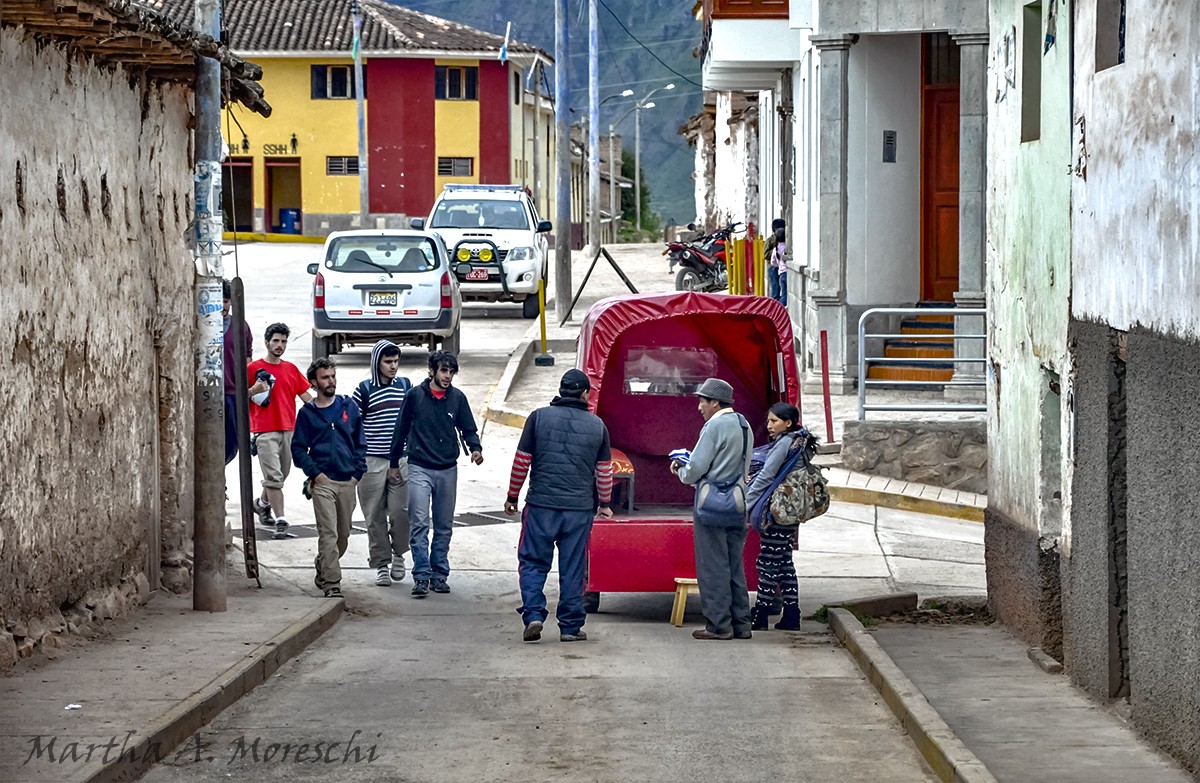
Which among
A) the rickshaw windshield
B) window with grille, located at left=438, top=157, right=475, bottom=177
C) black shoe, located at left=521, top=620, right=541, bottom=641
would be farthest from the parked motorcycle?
window with grille, located at left=438, top=157, right=475, bottom=177

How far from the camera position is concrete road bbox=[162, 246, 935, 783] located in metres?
7.89

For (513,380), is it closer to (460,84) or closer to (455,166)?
(455,166)

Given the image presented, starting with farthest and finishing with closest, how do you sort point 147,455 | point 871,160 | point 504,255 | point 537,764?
point 504,255 < point 871,160 < point 147,455 < point 537,764

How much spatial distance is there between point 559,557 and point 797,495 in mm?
1633

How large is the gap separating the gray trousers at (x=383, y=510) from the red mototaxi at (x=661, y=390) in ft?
5.32

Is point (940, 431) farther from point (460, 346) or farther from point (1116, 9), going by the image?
point (460, 346)

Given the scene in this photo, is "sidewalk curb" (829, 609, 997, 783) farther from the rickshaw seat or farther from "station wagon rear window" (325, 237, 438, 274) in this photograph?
"station wagon rear window" (325, 237, 438, 274)

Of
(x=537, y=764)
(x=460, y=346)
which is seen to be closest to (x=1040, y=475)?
(x=537, y=764)

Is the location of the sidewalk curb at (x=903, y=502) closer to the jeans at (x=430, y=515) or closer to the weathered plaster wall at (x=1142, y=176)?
the jeans at (x=430, y=515)

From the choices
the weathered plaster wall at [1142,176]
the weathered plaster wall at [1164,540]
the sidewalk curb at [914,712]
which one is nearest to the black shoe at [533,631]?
the sidewalk curb at [914,712]

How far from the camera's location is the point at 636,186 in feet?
336

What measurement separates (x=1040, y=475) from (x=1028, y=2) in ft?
10.1

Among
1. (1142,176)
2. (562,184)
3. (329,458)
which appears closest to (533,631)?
(329,458)

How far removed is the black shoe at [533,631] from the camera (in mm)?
11430
